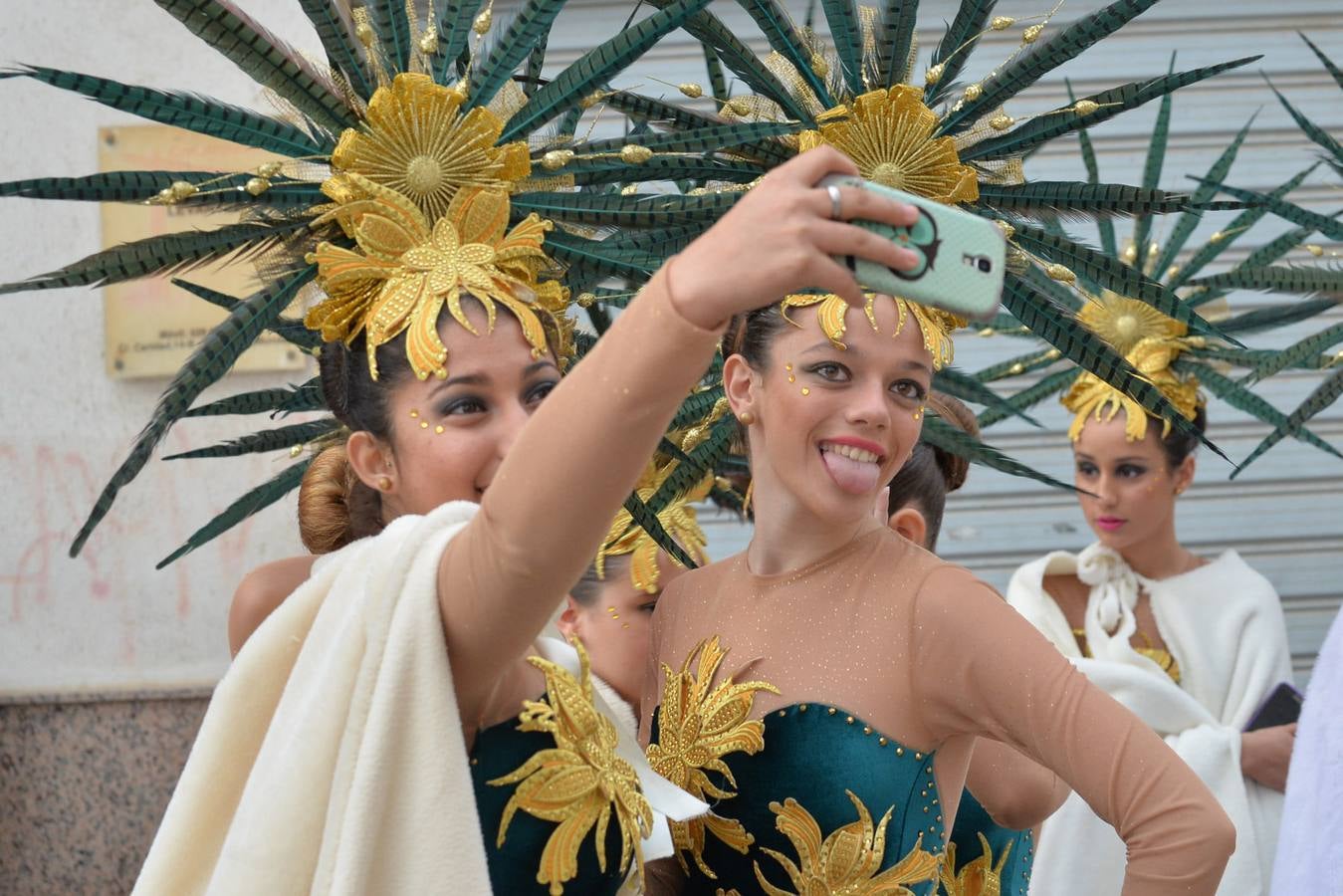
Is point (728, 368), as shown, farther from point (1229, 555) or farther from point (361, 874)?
point (1229, 555)

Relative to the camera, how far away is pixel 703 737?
2291 millimetres

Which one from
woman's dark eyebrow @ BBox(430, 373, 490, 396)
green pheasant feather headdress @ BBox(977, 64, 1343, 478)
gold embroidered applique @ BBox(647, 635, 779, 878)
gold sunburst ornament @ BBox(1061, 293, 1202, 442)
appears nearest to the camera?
woman's dark eyebrow @ BBox(430, 373, 490, 396)

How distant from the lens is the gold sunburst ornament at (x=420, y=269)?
202 centimetres

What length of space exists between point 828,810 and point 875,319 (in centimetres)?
69

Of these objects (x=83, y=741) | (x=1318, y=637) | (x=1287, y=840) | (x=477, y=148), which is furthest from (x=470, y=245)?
(x=1318, y=637)

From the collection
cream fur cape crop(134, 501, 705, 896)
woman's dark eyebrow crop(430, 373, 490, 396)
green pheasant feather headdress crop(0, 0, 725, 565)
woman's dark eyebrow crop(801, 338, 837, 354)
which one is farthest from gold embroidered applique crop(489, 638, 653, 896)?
woman's dark eyebrow crop(801, 338, 837, 354)

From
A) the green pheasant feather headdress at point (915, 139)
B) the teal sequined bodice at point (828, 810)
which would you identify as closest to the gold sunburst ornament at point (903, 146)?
the green pheasant feather headdress at point (915, 139)

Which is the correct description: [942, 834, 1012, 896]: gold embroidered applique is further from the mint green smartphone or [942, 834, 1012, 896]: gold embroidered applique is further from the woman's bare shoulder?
the mint green smartphone

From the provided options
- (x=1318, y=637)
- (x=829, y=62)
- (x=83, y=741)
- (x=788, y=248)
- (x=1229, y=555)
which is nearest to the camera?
(x=788, y=248)

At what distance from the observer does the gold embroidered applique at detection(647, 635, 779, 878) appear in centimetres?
224

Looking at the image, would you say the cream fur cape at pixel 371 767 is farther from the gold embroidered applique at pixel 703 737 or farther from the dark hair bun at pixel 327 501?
the dark hair bun at pixel 327 501

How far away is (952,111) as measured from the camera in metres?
2.49

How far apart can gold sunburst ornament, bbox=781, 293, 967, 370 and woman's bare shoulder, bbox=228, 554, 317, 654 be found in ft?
2.79

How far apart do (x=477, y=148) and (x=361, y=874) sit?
99 centimetres
